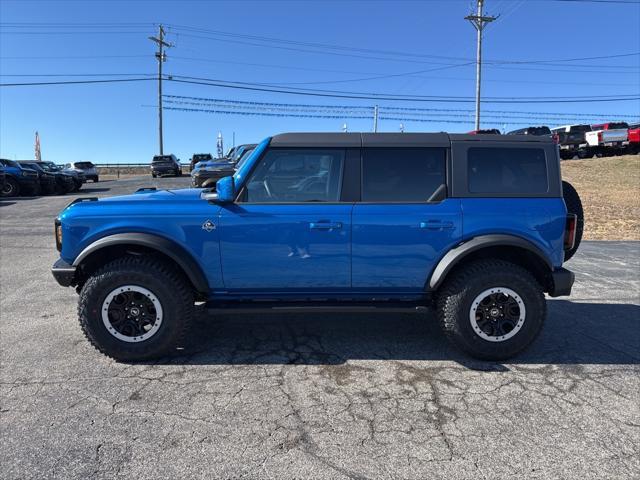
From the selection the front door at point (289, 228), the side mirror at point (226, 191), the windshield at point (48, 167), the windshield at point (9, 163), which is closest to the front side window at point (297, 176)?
the front door at point (289, 228)

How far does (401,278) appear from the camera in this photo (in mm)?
3711

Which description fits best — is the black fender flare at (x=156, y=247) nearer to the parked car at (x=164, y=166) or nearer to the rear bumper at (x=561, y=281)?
the rear bumper at (x=561, y=281)

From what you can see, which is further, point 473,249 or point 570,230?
point 570,230

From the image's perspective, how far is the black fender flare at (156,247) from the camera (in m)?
3.57

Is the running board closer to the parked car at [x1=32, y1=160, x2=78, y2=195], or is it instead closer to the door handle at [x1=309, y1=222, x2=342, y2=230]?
the door handle at [x1=309, y1=222, x2=342, y2=230]

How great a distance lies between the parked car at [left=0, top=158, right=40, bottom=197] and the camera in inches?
755

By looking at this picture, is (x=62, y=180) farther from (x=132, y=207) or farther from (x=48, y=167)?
(x=132, y=207)

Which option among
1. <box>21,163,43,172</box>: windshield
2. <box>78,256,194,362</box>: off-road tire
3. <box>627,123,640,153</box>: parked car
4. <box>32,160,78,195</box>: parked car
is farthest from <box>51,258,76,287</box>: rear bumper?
<box>627,123,640,153</box>: parked car

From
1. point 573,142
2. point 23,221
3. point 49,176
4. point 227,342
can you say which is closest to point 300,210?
point 227,342

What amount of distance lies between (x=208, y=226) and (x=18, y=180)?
19818 millimetres

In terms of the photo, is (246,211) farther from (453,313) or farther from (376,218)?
(453,313)

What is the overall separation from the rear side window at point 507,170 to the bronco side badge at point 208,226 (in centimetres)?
210

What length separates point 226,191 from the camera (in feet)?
11.8

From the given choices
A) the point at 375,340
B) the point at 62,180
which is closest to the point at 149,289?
the point at 375,340
